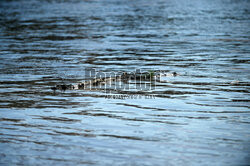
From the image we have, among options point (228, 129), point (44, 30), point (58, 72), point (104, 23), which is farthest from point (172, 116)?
point (104, 23)

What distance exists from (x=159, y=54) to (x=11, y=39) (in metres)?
9.11

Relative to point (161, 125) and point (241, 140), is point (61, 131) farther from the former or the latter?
point (241, 140)

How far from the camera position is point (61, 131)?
778 centimetres

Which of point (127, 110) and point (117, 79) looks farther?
point (117, 79)

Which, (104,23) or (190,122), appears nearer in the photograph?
(190,122)

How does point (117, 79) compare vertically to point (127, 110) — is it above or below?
above

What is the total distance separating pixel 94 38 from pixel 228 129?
16.6 meters

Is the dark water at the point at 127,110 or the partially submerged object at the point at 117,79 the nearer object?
the dark water at the point at 127,110

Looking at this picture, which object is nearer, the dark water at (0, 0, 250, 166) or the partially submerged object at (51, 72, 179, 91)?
the dark water at (0, 0, 250, 166)

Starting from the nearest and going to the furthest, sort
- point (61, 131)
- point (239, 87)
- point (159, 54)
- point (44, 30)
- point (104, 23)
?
1. point (61, 131)
2. point (239, 87)
3. point (159, 54)
4. point (44, 30)
5. point (104, 23)

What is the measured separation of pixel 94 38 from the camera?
78.2 feet

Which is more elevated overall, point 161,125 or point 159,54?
point 159,54

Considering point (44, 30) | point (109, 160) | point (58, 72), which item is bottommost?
point (109, 160)

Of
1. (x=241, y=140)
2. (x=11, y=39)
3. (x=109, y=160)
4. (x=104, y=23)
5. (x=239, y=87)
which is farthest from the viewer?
(x=104, y=23)
